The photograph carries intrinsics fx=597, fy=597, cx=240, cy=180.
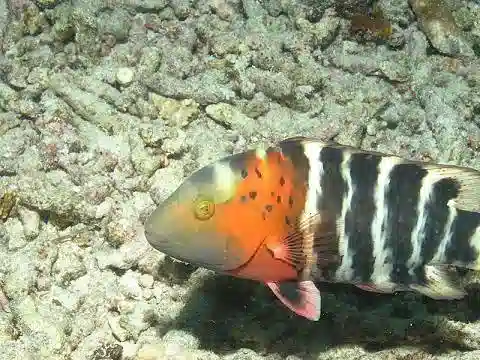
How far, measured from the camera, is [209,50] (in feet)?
14.0

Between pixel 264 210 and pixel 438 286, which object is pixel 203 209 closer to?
pixel 264 210

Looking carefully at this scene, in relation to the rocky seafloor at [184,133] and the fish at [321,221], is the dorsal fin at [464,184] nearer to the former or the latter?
the fish at [321,221]

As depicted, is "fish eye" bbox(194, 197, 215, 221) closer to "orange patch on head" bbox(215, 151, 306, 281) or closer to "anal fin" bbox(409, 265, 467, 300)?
"orange patch on head" bbox(215, 151, 306, 281)

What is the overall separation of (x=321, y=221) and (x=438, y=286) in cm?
70

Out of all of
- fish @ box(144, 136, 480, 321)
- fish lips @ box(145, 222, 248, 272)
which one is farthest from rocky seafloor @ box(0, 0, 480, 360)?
fish lips @ box(145, 222, 248, 272)

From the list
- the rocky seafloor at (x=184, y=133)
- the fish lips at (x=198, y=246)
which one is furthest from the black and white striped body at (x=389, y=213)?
the rocky seafloor at (x=184, y=133)

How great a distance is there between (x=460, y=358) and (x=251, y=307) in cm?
114

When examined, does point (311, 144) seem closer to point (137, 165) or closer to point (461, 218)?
point (461, 218)

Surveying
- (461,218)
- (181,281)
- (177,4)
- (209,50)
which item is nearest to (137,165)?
(181,281)

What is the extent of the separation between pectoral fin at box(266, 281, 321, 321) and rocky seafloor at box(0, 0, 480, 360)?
434 mm

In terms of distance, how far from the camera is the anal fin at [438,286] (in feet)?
9.54

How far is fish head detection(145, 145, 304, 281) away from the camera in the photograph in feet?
8.64

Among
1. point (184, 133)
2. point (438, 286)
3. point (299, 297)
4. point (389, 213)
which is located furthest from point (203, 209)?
point (184, 133)

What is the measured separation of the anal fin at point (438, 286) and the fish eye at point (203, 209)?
1.08 metres
